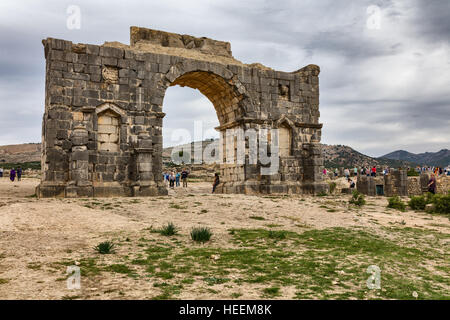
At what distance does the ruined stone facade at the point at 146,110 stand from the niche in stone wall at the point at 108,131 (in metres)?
0.04

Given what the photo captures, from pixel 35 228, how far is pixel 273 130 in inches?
474

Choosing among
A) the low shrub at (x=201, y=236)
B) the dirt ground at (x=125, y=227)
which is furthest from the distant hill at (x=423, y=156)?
the low shrub at (x=201, y=236)

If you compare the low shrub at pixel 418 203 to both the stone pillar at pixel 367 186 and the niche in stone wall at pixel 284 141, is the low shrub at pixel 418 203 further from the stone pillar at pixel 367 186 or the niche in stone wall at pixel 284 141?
the stone pillar at pixel 367 186

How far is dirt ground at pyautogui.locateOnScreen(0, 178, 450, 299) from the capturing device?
4.46 meters

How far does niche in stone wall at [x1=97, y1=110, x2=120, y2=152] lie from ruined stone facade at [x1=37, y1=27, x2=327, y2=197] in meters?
0.04

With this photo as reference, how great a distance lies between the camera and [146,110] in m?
15.6

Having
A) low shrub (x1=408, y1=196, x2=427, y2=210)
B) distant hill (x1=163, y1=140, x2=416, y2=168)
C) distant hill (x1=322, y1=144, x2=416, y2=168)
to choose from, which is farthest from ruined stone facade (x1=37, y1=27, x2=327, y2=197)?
distant hill (x1=322, y1=144, x2=416, y2=168)

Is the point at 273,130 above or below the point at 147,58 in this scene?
below

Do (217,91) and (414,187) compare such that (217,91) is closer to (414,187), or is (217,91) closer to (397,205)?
(397,205)

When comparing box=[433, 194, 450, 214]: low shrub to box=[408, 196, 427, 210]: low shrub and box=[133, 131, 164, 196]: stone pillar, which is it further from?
box=[133, 131, 164, 196]: stone pillar

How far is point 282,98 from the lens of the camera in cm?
1869

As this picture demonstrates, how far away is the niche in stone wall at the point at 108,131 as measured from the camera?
15.0 meters
